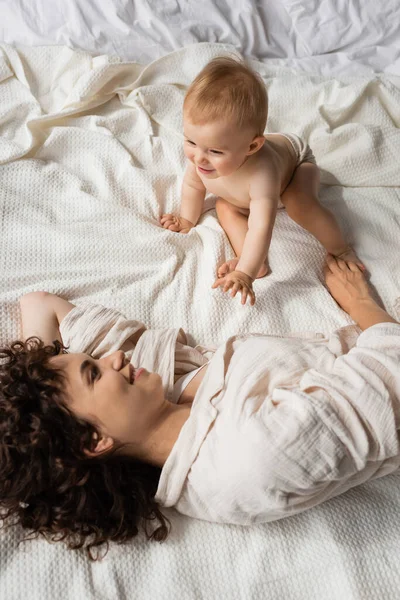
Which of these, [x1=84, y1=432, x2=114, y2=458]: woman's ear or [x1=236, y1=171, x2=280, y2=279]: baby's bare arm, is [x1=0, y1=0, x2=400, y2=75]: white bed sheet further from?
[x1=84, y1=432, x2=114, y2=458]: woman's ear

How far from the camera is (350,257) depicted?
4.79 feet

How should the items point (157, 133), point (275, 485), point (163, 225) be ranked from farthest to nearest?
point (157, 133)
point (163, 225)
point (275, 485)

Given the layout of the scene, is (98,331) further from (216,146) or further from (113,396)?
(216,146)

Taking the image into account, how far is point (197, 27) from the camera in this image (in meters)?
1.83

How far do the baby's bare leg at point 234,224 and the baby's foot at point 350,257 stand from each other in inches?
7.3

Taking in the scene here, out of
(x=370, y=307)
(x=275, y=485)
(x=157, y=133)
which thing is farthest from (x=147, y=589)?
(x=157, y=133)

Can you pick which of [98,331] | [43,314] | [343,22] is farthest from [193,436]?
[343,22]

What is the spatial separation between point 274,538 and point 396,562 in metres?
0.21

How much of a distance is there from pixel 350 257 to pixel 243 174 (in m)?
0.33

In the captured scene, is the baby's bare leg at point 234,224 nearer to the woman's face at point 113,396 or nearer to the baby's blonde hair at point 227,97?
the baby's blonde hair at point 227,97

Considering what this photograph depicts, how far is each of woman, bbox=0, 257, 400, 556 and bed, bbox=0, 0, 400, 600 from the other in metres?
0.07

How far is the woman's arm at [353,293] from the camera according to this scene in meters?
1.31

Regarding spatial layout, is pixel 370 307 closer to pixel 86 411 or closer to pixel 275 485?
pixel 275 485

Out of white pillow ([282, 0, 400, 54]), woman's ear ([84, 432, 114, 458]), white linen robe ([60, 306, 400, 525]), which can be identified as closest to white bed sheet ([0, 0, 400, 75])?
white pillow ([282, 0, 400, 54])
